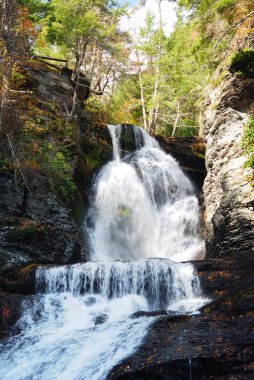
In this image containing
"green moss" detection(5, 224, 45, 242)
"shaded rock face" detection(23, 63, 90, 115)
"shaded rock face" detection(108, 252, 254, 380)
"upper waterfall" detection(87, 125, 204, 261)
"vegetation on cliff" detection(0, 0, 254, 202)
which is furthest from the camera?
"shaded rock face" detection(23, 63, 90, 115)

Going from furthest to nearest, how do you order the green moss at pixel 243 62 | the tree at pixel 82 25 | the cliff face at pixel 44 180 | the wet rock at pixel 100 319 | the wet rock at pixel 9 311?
the tree at pixel 82 25 → the green moss at pixel 243 62 → the cliff face at pixel 44 180 → the wet rock at pixel 100 319 → the wet rock at pixel 9 311

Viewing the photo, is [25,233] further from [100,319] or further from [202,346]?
[202,346]

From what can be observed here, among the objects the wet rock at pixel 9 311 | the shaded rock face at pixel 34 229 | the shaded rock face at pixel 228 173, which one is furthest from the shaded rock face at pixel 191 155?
the wet rock at pixel 9 311

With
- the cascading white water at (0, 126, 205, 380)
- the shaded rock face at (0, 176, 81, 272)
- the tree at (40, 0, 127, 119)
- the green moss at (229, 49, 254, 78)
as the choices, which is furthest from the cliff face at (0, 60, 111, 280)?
the green moss at (229, 49, 254, 78)

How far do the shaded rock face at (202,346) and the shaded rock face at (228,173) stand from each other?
5466mm

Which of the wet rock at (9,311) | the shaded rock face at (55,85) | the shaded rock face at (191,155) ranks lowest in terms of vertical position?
the wet rock at (9,311)

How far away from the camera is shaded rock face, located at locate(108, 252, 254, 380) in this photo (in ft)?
15.1

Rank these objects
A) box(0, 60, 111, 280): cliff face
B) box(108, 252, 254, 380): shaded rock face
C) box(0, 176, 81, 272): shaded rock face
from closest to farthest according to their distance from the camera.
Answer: box(108, 252, 254, 380): shaded rock face, box(0, 176, 81, 272): shaded rock face, box(0, 60, 111, 280): cliff face

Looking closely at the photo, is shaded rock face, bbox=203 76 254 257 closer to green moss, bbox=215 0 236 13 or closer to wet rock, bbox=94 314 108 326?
green moss, bbox=215 0 236 13

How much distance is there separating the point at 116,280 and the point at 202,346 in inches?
192

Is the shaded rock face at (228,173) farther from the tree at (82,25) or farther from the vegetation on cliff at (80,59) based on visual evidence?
the tree at (82,25)

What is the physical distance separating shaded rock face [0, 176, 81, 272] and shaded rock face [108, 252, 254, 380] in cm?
573

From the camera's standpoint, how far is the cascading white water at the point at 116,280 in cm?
604

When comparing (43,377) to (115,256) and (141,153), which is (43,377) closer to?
(115,256)
